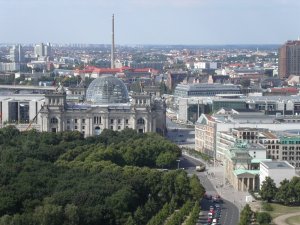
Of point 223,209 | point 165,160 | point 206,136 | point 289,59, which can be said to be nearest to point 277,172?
point 223,209

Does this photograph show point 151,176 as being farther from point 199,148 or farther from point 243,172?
point 199,148

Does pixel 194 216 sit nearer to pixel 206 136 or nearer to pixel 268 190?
pixel 268 190

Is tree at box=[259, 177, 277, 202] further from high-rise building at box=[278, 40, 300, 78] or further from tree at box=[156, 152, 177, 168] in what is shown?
high-rise building at box=[278, 40, 300, 78]

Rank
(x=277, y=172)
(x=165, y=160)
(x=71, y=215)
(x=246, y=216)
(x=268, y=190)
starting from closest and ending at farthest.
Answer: (x=71, y=215)
(x=246, y=216)
(x=268, y=190)
(x=277, y=172)
(x=165, y=160)

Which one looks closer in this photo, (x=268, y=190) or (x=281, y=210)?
(x=281, y=210)

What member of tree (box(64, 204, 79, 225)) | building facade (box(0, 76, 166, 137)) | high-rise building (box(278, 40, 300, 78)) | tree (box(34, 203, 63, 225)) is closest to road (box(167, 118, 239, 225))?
building facade (box(0, 76, 166, 137))

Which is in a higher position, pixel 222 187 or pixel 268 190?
pixel 268 190

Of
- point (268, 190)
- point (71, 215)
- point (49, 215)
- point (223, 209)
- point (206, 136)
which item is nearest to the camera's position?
point (49, 215)
